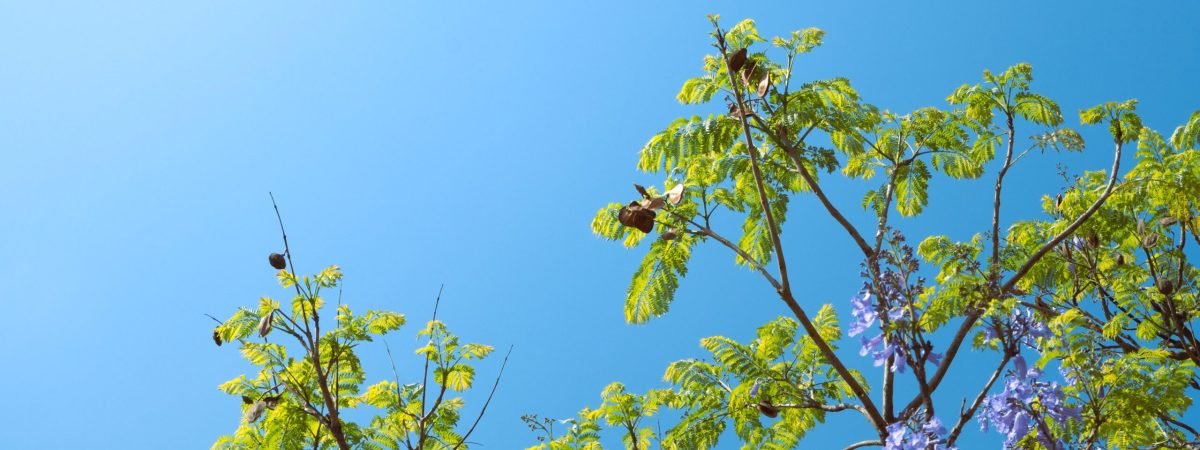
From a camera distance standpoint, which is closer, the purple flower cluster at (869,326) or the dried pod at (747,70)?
the purple flower cluster at (869,326)

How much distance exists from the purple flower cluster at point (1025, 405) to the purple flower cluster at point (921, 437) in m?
0.45

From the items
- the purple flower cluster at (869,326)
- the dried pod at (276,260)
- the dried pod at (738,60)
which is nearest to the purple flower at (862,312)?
the purple flower cluster at (869,326)

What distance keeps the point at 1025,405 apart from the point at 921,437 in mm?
617

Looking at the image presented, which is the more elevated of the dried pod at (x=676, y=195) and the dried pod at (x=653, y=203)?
the dried pod at (x=676, y=195)

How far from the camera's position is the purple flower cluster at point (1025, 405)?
13.0ft

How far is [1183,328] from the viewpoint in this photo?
6930 mm

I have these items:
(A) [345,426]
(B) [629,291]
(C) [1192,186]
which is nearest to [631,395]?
(B) [629,291]

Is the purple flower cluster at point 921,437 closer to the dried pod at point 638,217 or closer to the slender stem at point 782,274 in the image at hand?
the slender stem at point 782,274

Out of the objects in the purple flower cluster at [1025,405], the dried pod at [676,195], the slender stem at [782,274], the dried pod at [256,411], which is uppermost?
the dried pod at [676,195]

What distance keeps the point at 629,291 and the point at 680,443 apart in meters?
0.97

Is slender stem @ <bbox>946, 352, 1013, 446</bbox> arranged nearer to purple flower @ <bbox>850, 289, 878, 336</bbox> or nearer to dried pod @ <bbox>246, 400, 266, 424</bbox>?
purple flower @ <bbox>850, 289, 878, 336</bbox>

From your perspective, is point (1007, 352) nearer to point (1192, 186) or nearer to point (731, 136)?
point (731, 136)

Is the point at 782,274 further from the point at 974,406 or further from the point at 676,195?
the point at 974,406

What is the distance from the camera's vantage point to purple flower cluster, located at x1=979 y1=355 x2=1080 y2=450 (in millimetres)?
3969
